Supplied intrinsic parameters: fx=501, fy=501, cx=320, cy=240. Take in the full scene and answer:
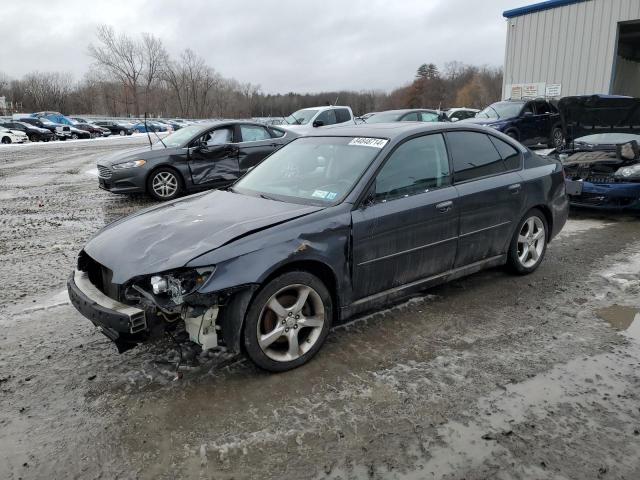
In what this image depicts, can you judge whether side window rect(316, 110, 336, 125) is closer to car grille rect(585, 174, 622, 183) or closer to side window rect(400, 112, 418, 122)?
side window rect(400, 112, 418, 122)

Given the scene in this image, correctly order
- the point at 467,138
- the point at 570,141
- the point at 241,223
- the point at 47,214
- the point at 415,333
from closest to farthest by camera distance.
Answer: the point at 241,223 < the point at 415,333 < the point at 467,138 < the point at 47,214 < the point at 570,141

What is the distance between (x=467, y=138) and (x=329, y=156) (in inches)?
51.7

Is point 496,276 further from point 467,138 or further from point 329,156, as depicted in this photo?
point 329,156

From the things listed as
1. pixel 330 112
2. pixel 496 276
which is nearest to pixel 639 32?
pixel 330 112

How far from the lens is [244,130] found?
1012 cm

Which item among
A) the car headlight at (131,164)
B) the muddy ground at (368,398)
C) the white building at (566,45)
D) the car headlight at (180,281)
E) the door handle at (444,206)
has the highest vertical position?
the white building at (566,45)

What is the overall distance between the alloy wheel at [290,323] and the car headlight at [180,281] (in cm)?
43

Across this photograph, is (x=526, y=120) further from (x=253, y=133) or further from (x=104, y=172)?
(x=104, y=172)

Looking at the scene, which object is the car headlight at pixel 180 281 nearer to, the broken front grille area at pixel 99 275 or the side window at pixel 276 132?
the broken front grille area at pixel 99 275

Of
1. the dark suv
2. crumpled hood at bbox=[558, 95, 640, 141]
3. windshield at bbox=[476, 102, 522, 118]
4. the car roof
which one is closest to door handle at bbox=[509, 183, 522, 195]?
the car roof

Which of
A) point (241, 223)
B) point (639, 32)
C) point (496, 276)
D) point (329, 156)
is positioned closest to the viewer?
point (241, 223)

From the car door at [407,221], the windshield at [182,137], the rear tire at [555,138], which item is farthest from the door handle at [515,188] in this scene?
the rear tire at [555,138]

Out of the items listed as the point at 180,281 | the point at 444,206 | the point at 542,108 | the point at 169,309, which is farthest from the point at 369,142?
the point at 542,108

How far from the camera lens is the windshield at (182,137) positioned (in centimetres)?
963
